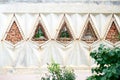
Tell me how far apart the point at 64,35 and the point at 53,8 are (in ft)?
2.28

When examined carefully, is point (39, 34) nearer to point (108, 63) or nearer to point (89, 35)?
point (89, 35)

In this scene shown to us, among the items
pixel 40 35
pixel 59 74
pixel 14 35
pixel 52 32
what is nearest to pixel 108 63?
pixel 59 74

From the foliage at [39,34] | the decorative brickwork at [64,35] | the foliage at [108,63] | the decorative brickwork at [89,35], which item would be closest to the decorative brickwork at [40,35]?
the foliage at [39,34]

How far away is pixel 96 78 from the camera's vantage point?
414 cm

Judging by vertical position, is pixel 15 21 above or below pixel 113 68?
above

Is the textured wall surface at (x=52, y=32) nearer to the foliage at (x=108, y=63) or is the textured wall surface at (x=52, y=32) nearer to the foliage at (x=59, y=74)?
the foliage at (x=59, y=74)

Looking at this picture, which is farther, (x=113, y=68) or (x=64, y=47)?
(x=64, y=47)

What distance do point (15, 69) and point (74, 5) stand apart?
6.77 ft

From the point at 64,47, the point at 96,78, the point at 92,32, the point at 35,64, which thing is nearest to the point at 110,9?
the point at 92,32

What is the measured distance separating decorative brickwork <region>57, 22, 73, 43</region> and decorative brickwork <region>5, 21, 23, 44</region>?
0.96 metres

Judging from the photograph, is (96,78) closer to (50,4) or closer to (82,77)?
(82,77)

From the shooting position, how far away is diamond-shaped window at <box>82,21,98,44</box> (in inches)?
303

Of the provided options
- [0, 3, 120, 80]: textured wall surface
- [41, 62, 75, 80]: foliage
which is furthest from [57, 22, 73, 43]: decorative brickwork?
[41, 62, 75, 80]: foliage

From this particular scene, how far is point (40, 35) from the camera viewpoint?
304 inches
